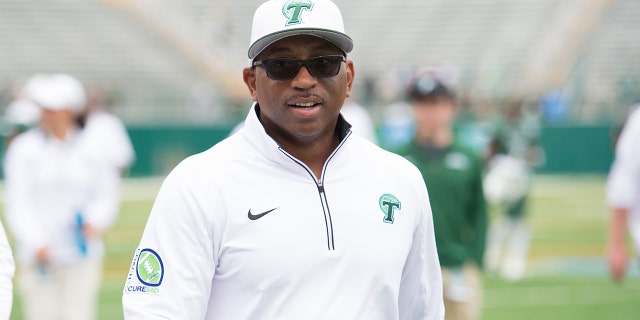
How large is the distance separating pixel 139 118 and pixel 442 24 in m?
10.8

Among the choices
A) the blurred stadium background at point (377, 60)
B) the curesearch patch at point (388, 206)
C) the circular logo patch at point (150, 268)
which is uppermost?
the curesearch patch at point (388, 206)

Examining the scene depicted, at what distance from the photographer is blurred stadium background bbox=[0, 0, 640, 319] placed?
3158cm

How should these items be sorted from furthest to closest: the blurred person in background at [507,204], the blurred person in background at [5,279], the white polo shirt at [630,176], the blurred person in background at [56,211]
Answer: the blurred person in background at [507,204]
the blurred person in background at [56,211]
the white polo shirt at [630,176]
the blurred person in background at [5,279]

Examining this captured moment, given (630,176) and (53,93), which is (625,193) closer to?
(630,176)

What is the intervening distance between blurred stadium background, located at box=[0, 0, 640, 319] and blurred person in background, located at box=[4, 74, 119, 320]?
1754 cm

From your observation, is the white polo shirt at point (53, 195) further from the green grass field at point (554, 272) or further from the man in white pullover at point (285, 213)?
the man in white pullover at point (285, 213)

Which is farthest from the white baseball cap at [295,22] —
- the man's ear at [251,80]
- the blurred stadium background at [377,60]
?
the blurred stadium background at [377,60]

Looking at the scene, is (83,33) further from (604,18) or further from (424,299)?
(424,299)

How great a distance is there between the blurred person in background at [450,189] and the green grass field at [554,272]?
394 cm

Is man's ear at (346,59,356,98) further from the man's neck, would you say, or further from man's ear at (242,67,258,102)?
the man's neck

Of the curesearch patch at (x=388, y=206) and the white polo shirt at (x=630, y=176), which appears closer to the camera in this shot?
the curesearch patch at (x=388, y=206)

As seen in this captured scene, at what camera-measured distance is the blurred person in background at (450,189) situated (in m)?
8.12

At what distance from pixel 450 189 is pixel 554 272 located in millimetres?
7841

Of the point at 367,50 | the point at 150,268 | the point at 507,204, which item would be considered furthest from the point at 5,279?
the point at 367,50
